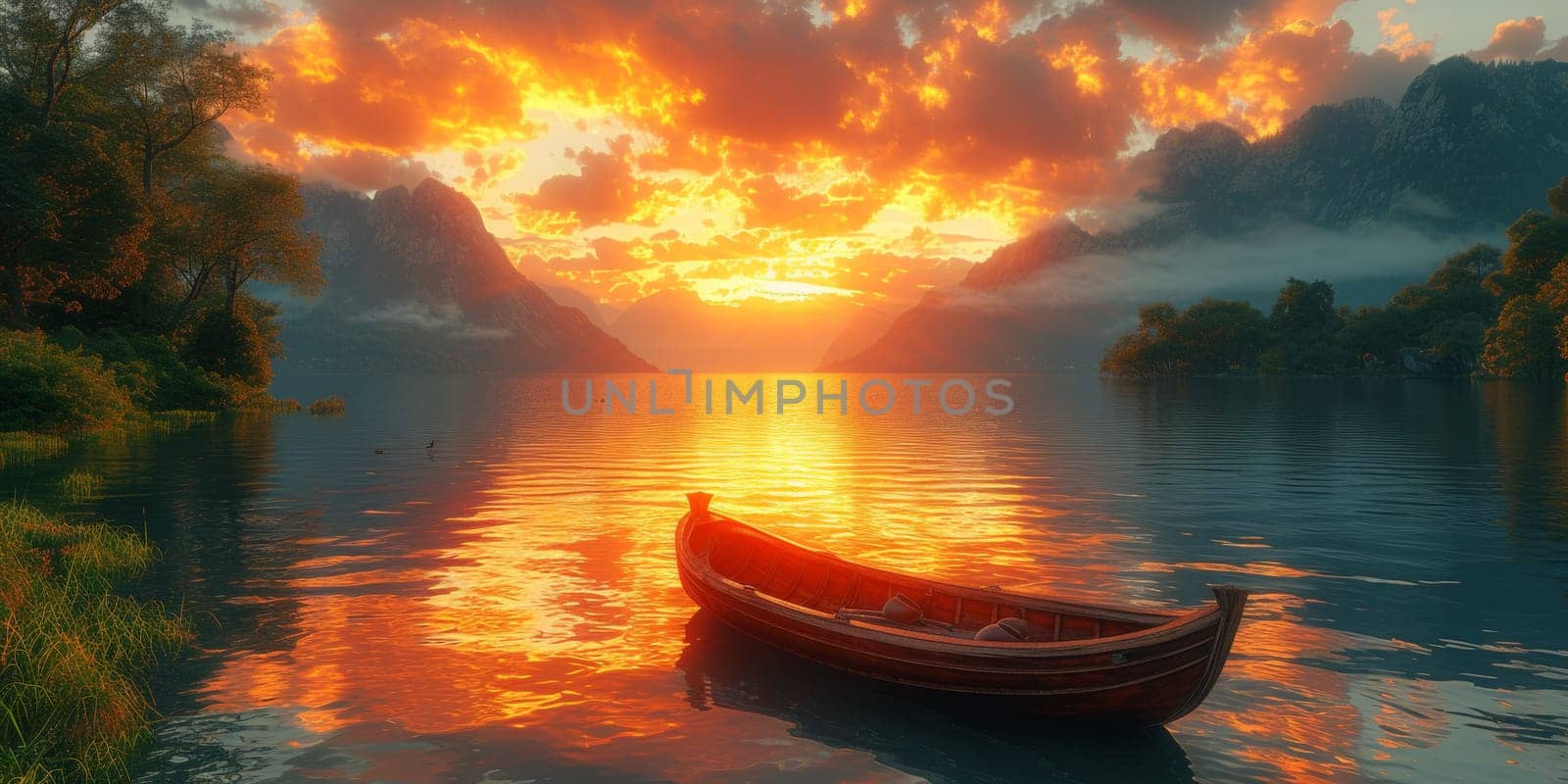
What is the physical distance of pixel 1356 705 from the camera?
1358 centimetres

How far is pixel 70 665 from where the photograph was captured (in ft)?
41.7

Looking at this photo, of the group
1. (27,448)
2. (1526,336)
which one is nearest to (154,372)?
(27,448)

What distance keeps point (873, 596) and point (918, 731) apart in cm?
429

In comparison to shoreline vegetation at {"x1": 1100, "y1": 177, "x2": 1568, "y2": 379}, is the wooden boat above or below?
below

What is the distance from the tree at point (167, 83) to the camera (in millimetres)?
63594

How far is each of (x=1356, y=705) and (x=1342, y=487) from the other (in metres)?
27.8

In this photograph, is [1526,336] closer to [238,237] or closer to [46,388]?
[238,237]

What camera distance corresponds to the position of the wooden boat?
37.7ft

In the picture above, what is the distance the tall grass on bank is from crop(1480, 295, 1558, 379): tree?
152939 mm

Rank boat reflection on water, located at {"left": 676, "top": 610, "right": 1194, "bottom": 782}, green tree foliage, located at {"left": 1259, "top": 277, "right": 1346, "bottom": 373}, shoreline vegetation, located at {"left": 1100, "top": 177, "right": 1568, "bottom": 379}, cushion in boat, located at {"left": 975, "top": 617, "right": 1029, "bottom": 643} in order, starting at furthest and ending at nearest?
green tree foliage, located at {"left": 1259, "top": 277, "right": 1346, "bottom": 373}, shoreline vegetation, located at {"left": 1100, "top": 177, "right": 1568, "bottom": 379}, cushion in boat, located at {"left": 975, "top": 617, "right": 1029, "bottom": 643}, boat reflection on water, located at {"left": 676, "top": 610, "right": 1194, "bottom": 782}

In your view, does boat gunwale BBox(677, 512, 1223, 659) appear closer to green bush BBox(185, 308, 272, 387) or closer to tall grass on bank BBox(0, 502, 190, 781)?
tall grass on bank BBox(0, 502, 190, 781)

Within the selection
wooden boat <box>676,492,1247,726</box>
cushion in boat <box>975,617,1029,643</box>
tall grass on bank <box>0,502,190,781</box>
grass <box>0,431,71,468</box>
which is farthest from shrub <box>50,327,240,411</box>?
cushion in boat <box>975,617,1029,643</box>

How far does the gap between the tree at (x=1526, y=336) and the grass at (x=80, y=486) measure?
15196cm

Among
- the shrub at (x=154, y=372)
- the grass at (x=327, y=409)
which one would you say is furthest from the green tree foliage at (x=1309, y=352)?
the shrub at (x=154, y=372)
